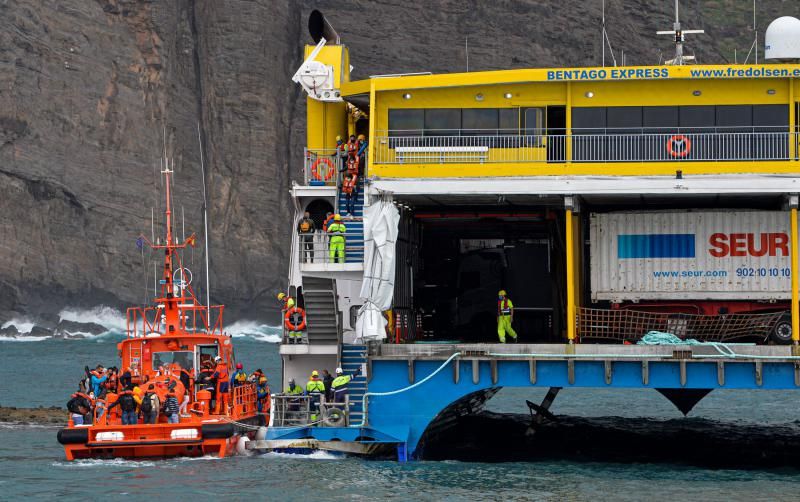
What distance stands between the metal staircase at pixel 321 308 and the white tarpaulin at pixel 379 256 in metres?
1.71

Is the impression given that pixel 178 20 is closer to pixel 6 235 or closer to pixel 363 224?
pixel 6 235

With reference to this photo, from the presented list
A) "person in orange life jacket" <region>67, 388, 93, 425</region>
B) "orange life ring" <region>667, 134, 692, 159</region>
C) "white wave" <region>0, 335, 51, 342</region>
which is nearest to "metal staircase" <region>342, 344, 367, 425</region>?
"person in orange life jacket" <region>67, 388, 93, 425</region>

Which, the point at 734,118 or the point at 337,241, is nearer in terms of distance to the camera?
the point at 734,118

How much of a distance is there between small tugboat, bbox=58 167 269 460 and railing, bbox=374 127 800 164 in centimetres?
607

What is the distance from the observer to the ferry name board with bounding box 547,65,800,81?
3403 cm

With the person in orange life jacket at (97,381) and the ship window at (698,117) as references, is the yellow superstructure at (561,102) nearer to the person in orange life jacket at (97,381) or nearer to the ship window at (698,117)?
the ship window at (698,117)

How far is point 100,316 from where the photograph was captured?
464 feet

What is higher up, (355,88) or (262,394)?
(355,88)

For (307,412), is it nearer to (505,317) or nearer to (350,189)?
(505,317)

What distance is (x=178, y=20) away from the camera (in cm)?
15750

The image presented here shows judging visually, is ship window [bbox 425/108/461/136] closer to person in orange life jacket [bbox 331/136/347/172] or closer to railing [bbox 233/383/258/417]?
person in orange life jacket [bbox 331/136/347/172]

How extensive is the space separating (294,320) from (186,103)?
12325 centimetres

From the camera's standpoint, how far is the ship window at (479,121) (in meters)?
35.8

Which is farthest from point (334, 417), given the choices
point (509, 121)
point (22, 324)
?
point (22, 324)
